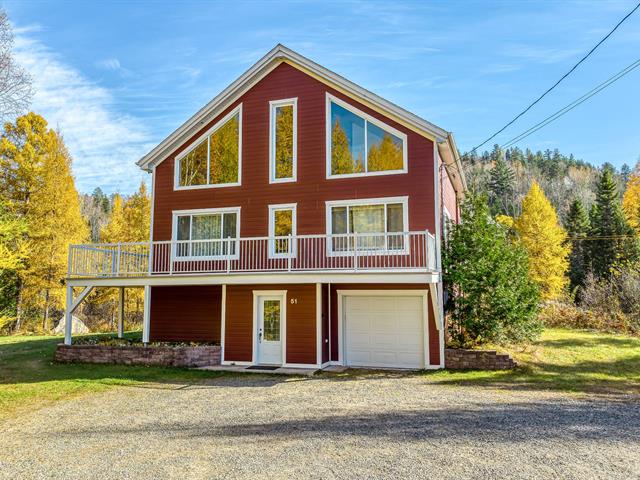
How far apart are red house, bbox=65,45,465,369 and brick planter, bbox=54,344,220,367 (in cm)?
45

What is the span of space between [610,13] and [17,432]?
14.4m

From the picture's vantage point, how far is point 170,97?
52.8 feet

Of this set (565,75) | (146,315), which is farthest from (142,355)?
(565,75)

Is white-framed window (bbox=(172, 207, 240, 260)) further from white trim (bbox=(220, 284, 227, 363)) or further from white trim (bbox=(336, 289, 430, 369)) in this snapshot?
white trim (bbox=(336, 289, 430, 369))

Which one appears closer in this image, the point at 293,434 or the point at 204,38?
the point at 293,434

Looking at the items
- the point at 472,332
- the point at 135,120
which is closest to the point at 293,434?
the point at 472,332

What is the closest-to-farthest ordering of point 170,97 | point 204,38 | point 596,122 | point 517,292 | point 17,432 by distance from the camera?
point 17,432 < point 204,38 < point 517,292 < point 170,97 < point 596,122

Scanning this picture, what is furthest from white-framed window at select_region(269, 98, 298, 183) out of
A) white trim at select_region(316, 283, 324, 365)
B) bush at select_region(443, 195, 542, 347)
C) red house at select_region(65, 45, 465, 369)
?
bush at select_region(443, 195, 542, 347)

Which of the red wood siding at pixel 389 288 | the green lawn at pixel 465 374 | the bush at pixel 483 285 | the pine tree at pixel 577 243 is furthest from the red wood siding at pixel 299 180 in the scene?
the pine tree at pixel 577 243

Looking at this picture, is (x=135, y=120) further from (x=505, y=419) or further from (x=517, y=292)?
(x=505, y=419)

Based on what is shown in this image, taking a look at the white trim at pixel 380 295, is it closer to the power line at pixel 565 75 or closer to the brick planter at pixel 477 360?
the brick planter at pixel 477 360

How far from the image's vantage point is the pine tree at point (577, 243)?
39.5m

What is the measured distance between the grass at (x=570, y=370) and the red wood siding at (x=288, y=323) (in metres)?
3.94

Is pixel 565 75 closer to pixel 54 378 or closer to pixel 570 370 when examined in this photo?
pixel 570 370
